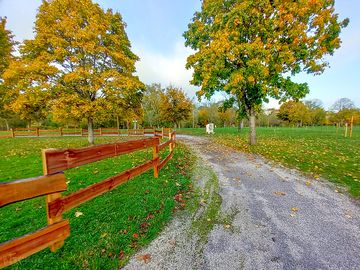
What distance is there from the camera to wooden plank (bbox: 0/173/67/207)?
5.82 feet

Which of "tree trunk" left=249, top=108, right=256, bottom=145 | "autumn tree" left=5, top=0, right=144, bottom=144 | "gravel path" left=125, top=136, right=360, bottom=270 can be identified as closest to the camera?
"gravel path" left=125, top=136, right=360, bottom=270

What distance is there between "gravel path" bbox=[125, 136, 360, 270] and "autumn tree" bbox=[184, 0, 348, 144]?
6.78 meters

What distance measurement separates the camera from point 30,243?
198 centimetres

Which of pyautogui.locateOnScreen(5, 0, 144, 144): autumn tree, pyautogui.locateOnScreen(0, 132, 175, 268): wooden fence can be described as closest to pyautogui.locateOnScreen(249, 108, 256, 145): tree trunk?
Answer: pyautogui.locateOnScreen(5, 0, 144, 144): autumn tree

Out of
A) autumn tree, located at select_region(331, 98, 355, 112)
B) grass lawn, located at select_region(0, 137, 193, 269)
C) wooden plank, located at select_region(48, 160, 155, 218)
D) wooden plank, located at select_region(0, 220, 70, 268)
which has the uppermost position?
autumn tree, located at select_region(331, 98, 355, 112)

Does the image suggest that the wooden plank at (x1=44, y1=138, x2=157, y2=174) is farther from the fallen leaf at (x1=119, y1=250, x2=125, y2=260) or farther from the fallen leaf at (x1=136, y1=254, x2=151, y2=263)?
the fallen leaf at (x1=136, y1=254, x2=151, y2=263)

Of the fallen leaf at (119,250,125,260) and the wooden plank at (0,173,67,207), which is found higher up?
the wooden plank at (0,173,67,207)

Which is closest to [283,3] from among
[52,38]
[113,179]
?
[113,179]

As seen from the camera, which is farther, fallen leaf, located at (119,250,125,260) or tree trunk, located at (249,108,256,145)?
tree trunk, located at (249,108,256,145)

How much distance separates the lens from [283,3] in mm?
9469

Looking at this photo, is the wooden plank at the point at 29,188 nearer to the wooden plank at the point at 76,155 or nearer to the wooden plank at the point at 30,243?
the wooden plank at the point at 76,155

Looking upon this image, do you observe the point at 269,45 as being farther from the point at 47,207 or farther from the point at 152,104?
the point at 152,104

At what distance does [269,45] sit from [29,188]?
11.5 meters

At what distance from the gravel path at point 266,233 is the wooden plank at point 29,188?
147 cm
